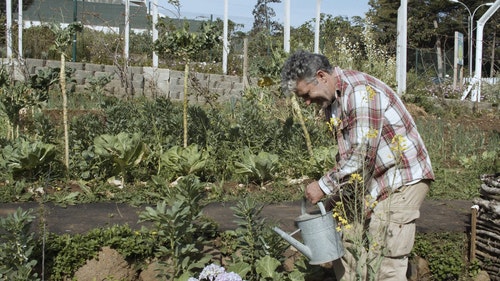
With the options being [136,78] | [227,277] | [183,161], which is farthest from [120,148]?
[136,78]

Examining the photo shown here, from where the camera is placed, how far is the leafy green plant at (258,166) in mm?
5914

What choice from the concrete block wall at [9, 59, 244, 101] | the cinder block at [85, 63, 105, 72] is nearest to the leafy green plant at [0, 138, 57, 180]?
Answer: the concrete block wall at [9, 59, 244, 101]

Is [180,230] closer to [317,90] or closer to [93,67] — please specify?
[317,90]

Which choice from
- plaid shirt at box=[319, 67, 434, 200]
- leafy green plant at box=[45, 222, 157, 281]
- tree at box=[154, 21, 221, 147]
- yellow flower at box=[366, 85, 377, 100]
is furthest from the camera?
tree at box=[154, 21, 221, 147]

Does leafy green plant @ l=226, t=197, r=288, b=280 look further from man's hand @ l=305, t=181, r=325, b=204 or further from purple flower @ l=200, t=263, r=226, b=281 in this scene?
purple flower @ l=200, t=263, r=226, b=281

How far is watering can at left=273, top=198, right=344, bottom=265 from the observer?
319 cm

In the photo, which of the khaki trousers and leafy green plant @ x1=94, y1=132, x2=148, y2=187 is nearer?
the khaki trousers

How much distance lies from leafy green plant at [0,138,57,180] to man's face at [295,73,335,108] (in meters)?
2.97

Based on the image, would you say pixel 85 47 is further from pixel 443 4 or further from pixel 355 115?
pixel 443 4

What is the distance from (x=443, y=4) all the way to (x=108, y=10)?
27293 mm

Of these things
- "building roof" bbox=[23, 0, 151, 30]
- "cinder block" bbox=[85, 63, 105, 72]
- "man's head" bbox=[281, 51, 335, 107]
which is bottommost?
"man's head" bbox=[281, 51, 335, 107]

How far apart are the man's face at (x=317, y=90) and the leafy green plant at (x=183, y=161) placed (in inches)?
101

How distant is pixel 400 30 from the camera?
1359 cm

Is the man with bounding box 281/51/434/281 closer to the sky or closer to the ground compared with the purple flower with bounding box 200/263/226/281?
closer to the sky
